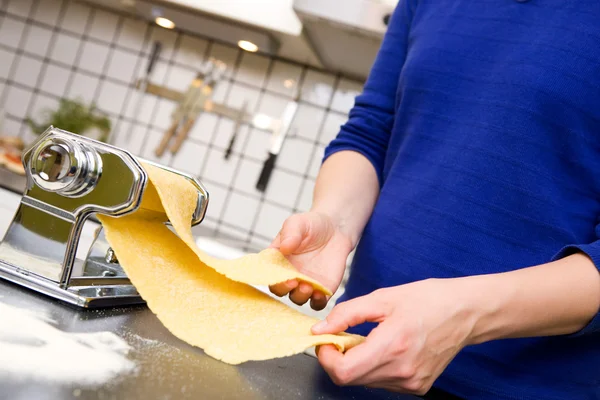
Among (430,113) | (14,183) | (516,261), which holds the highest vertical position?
(430,113)

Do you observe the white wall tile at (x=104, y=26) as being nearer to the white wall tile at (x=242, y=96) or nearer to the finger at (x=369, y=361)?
the white wall tile at (x=242, y=96)

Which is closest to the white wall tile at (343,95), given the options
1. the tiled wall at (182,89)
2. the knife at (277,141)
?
the tiled wall at (182,89)

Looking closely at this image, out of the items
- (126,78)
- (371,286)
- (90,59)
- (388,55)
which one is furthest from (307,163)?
(371,286)

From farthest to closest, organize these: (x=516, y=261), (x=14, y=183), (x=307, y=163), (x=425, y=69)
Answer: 1. (x=307, y=163)
2. (x=14, y=183)
3. (x=425, y=69)
4. (x=516, y=261)

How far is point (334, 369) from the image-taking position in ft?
1.51

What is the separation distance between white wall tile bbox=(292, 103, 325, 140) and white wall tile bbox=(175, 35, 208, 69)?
451 millimetres

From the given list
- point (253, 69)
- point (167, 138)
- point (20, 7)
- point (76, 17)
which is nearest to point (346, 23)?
point (253, 69)

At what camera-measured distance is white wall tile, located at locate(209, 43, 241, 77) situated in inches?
89.6

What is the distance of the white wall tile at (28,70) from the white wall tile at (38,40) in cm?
4

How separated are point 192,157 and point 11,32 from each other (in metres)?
0.95

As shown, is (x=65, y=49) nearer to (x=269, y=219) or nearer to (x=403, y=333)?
(x=269, y=219)

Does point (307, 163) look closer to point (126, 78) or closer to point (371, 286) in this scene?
point (126, 78)

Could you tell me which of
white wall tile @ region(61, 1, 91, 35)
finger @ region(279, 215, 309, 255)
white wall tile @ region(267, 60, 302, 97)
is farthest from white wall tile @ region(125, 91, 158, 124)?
finger @ region(279, 215, 309, 255)

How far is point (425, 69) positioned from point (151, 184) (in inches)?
17.6
